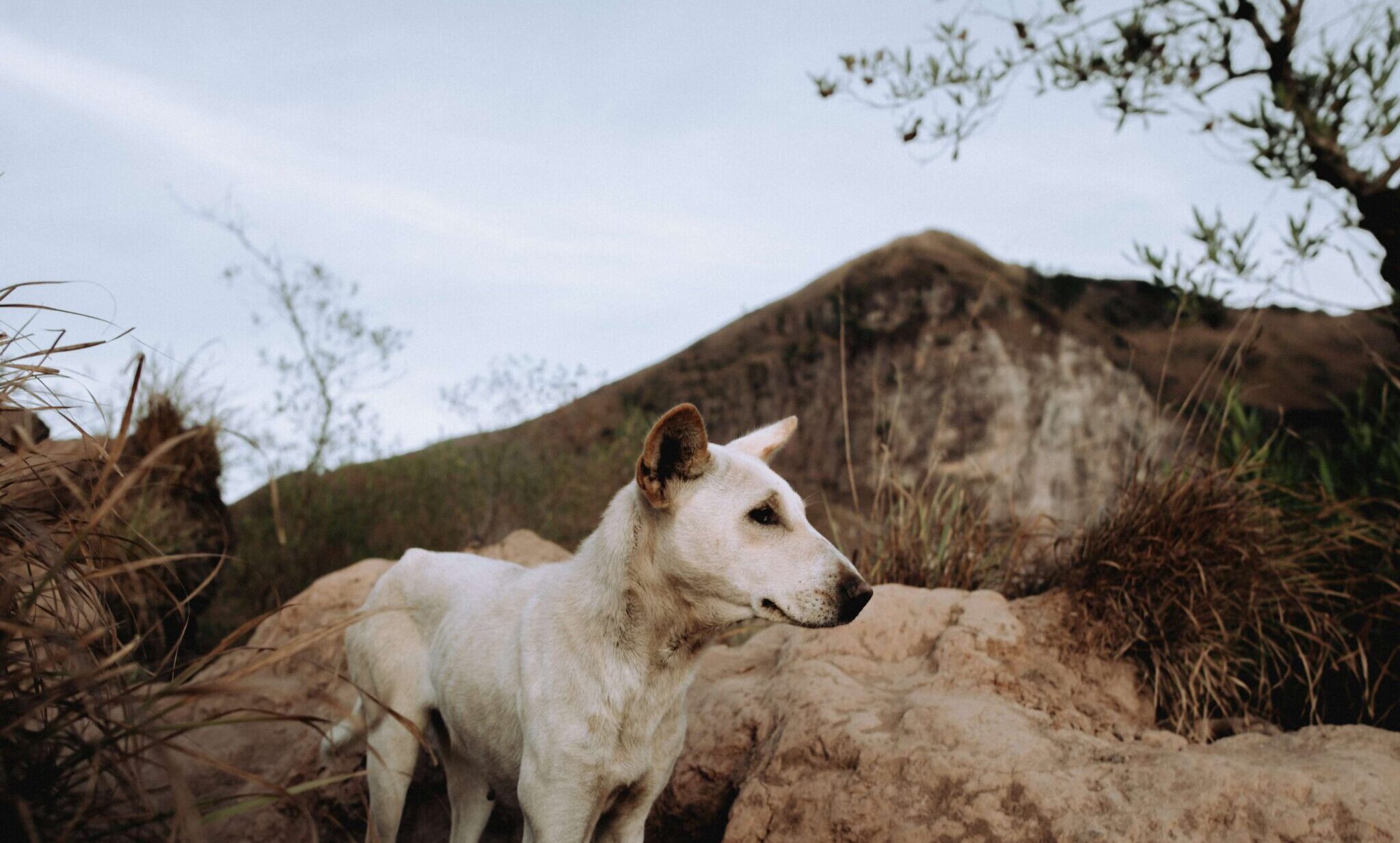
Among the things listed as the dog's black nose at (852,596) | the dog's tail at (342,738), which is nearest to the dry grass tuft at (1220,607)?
the dog's black nose at (852,596)

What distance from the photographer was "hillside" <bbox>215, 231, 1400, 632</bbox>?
10.6 meters

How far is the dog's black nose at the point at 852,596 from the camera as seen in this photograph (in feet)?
9.41

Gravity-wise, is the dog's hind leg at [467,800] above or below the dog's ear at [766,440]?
below

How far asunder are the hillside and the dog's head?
657cm

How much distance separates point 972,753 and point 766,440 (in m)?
1.45

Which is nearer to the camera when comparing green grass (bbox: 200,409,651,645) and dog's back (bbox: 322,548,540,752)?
dog's back (bbox: 322,548,540,752)

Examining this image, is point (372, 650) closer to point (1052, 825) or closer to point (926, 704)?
point (926, 704)

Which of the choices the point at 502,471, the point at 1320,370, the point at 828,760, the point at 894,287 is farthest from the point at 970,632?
the point at 894,287

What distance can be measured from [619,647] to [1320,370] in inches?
490

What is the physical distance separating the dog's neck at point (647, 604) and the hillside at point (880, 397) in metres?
6.61

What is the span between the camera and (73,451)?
2.74 metres

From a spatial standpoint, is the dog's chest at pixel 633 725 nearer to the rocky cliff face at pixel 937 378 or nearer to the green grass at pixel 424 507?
the green grass at pixel 424 507

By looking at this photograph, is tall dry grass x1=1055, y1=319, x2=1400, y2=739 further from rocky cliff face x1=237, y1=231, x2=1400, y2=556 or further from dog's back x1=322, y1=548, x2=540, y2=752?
rocky cliff face x1=237, y1=231, x2=1400, y2=556

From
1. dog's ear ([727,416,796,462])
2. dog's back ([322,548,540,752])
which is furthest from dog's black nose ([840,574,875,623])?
dog's back ([322,548,540,752])
